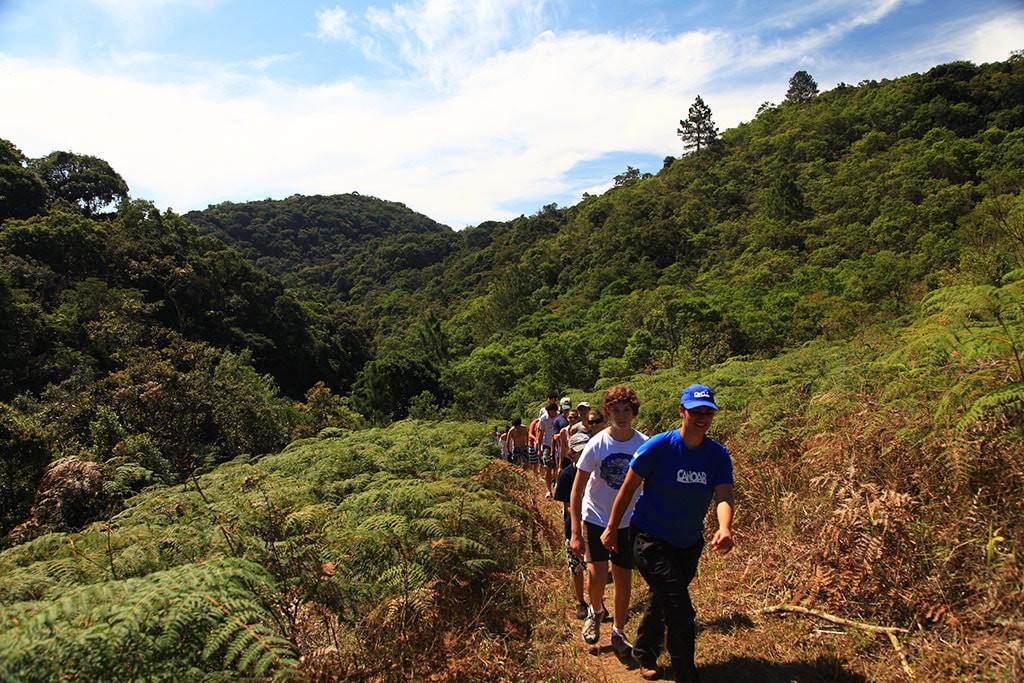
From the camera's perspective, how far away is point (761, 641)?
137 inches

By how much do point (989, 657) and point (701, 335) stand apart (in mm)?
26101

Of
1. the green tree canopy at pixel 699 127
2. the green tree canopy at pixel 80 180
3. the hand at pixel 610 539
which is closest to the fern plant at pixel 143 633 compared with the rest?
the hand at pixel 610 539

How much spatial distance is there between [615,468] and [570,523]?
2.72 ft

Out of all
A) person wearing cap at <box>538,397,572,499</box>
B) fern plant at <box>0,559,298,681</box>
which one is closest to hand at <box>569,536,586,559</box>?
fern plant at <box>0,559,298,681</box>

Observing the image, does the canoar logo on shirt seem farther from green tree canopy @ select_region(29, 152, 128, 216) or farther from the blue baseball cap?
green tree canopy @ select_region(29, 152, 128, 216)

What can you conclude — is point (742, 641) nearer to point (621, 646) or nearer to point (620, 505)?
point (621, 646)

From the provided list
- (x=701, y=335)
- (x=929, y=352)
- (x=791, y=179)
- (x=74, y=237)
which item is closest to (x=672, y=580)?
(x=929, y=352)

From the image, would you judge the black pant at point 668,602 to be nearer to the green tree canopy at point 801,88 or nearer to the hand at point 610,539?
the hand at point 610,539

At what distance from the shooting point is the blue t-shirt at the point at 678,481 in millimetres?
3217

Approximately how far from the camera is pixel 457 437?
34.5 feet

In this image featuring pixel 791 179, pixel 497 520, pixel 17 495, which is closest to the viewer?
pixel 497 520

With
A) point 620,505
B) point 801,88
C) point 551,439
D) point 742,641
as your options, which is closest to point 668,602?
point 620,505

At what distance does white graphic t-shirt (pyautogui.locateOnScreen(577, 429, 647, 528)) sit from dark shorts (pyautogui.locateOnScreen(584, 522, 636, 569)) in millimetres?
65

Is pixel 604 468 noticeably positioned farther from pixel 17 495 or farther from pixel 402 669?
pixel 17 495
